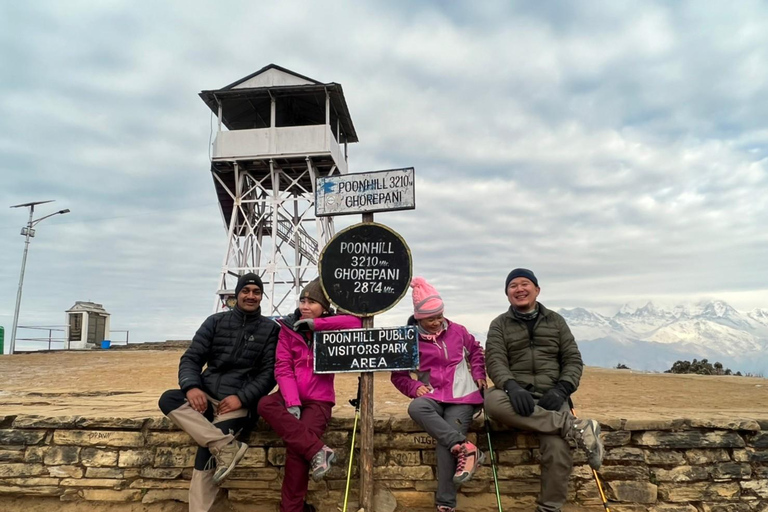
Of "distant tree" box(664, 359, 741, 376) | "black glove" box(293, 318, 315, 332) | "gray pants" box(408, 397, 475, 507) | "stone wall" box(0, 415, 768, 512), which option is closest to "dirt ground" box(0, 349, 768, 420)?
"stone wall" box(0, 415, 768, 512)

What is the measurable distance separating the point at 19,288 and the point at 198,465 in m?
22.8

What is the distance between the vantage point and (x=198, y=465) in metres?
3.66

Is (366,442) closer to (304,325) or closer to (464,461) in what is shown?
(464,461)

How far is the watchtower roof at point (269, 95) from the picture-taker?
653 inches

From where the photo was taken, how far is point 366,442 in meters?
3.73

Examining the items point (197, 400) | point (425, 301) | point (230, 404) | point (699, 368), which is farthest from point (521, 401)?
point (699, 368)

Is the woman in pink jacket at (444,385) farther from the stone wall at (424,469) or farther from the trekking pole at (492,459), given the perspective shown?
the stone wall at (424,469)

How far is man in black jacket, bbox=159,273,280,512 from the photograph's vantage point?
11.9ft

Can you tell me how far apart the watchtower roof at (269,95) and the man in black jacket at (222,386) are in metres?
13.9

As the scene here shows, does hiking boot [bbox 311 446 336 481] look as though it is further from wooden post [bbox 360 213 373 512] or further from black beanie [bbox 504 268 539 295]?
black beanie [bbox 504 268 539 295]

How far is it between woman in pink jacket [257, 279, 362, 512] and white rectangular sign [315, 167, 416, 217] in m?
0.71

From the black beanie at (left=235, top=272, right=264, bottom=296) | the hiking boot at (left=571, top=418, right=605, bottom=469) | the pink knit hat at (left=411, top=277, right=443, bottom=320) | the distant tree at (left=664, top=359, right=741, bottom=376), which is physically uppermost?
the black beanie at (left=235, top=272, right=264, bottom=296)

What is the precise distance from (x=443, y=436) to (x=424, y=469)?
64 centimetres

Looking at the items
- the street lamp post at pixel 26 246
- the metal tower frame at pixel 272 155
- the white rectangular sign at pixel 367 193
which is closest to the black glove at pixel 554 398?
→ the white rectangular sign at pixel 367 193
